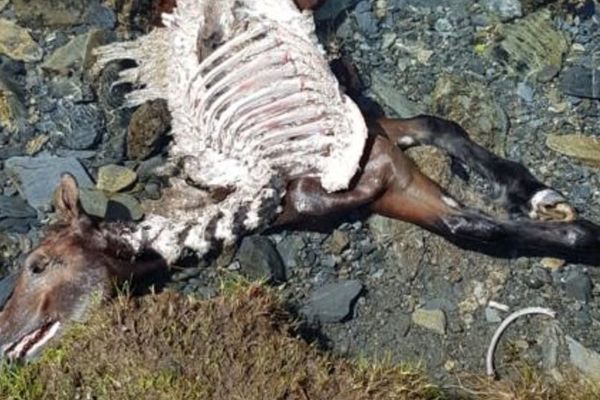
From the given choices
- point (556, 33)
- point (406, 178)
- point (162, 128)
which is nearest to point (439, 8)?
point (556, 33)

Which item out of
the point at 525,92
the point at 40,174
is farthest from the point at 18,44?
the point at 525,92

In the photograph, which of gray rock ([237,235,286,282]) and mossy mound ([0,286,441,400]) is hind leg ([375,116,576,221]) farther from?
mossy mound ([0,286,441,400])

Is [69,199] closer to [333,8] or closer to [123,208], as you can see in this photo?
[123,208]

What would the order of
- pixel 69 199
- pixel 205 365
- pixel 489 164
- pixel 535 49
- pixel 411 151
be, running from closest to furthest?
pixel 205 365 < pixel 69 199 < pixel 489 164 < pixel 411 151 < pixel 535 49

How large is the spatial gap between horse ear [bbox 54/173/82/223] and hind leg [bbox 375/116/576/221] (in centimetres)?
147

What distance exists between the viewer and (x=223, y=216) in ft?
18.3

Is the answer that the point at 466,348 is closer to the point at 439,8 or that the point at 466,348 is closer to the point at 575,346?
the point at 575,346

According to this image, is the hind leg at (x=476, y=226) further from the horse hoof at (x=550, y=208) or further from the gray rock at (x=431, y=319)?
the gray rock at (x=431, y=319)

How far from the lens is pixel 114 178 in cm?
593

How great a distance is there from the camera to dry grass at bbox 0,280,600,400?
4.63m

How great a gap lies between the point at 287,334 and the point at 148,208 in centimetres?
116

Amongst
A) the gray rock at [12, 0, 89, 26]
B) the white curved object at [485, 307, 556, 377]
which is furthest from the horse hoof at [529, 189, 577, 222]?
the gray rock at [12, 0, 89, 26]

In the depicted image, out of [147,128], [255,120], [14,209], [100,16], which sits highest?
[100,16]

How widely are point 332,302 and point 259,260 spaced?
1.29 feet
